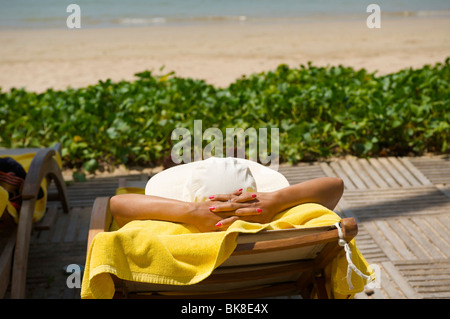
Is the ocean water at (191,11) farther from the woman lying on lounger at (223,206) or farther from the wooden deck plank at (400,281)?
the woman lying on lounger at (223,206)

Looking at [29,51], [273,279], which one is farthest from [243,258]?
[29,51]

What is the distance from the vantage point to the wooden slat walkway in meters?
3.15

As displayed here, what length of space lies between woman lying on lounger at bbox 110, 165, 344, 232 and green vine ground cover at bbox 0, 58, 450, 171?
2.57 meters

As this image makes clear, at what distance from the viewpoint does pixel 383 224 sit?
12.4 ft

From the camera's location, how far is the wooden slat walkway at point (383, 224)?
10.3ft

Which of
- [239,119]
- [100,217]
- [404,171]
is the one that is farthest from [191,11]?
[100,217]

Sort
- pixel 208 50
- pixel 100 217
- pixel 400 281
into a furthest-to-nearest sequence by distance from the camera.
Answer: pixel 208 50
pixel 400 281
pixel 100 217

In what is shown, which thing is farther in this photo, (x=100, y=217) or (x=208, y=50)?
(x=208, y=50)

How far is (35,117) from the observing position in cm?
494

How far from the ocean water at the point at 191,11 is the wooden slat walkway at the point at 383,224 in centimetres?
1221

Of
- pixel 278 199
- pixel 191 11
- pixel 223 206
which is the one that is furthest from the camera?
pixel 191 11

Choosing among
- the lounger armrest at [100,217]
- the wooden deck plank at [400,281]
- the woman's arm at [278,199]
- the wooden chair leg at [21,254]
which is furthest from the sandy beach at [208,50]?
the woman's arm at [278,199]

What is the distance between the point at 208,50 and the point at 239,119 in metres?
6.78

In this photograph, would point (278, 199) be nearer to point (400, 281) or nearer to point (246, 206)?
point (246, 206)
